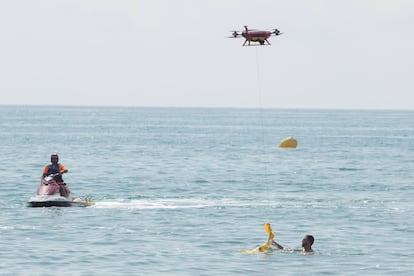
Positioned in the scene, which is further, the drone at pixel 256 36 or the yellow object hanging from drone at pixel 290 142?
the yellow object hanging from drone at pixel 290 142

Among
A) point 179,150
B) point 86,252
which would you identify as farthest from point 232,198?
point 179,150

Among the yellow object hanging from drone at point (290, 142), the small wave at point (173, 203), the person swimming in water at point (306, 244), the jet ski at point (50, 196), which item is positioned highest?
the yellow object hanging from drone at point (290, 142)

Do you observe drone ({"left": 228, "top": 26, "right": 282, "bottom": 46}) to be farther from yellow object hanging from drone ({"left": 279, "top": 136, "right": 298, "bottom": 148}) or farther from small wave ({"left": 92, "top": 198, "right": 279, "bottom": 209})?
yellow object hanging from drone ({"left": 279, "top": 136, "right": 298, "bottom": 148})

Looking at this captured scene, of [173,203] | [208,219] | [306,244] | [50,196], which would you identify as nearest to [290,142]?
[173,203]

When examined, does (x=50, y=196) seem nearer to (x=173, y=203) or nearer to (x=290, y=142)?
(x=173, y=203)

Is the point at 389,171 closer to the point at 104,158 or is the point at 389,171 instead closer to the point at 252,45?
the point at 104,158

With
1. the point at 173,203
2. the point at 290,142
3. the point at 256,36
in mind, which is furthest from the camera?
the point at 290,142

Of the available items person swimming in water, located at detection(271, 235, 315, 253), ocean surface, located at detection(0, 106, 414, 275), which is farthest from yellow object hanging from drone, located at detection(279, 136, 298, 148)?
person swimming in water, located at detection(271, 235, 315, 253)

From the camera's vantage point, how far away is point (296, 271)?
29953 millimetres

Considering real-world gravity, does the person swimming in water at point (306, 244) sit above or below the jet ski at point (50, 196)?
below

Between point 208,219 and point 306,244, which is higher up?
point 208,219

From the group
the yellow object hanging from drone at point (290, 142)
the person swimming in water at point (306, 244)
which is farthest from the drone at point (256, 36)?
the yellow object hanging from drone at point (290, 142)

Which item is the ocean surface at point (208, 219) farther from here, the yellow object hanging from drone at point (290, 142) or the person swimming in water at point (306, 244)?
the yellow object hanging from drone at point (290, 142)

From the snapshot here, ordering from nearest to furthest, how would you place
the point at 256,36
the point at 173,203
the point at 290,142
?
1. the point at 256,36
2. the point at 173,203
3. the point at 290,142
